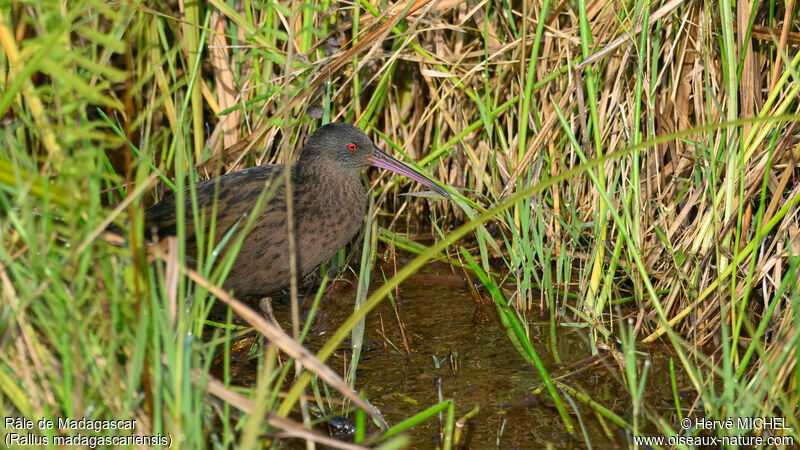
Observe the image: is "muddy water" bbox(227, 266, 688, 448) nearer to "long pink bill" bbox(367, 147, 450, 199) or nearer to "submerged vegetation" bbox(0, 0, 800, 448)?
"submerged vegetation" bbox(0, 0, 800, 448)

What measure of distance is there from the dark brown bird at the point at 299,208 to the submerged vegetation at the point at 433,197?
0.36 ft

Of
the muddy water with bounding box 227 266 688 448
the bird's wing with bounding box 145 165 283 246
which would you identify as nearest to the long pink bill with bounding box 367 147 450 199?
the bird's wing with bounding box 145 165 283 246

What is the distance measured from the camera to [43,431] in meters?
1.75

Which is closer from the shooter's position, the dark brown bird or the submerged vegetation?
the submerged vegetation

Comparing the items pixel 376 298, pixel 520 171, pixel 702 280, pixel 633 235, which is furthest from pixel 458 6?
pixel 376 298

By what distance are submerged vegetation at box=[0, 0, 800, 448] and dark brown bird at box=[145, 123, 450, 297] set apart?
11cm

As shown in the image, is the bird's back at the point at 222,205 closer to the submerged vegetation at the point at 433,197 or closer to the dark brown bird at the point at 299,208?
the dark brown bird at the point at 299,208

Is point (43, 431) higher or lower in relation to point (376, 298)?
lower

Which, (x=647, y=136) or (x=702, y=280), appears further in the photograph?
(x=647, y=136)

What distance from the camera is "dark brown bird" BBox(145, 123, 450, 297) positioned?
119 inches

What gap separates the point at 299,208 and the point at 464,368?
86 cm

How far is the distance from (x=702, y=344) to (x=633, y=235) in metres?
0.47

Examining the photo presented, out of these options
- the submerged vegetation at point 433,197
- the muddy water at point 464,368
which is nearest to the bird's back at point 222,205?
the submerged vegetation at point 433,197

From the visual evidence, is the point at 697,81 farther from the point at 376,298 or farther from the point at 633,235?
the point at 376,298
